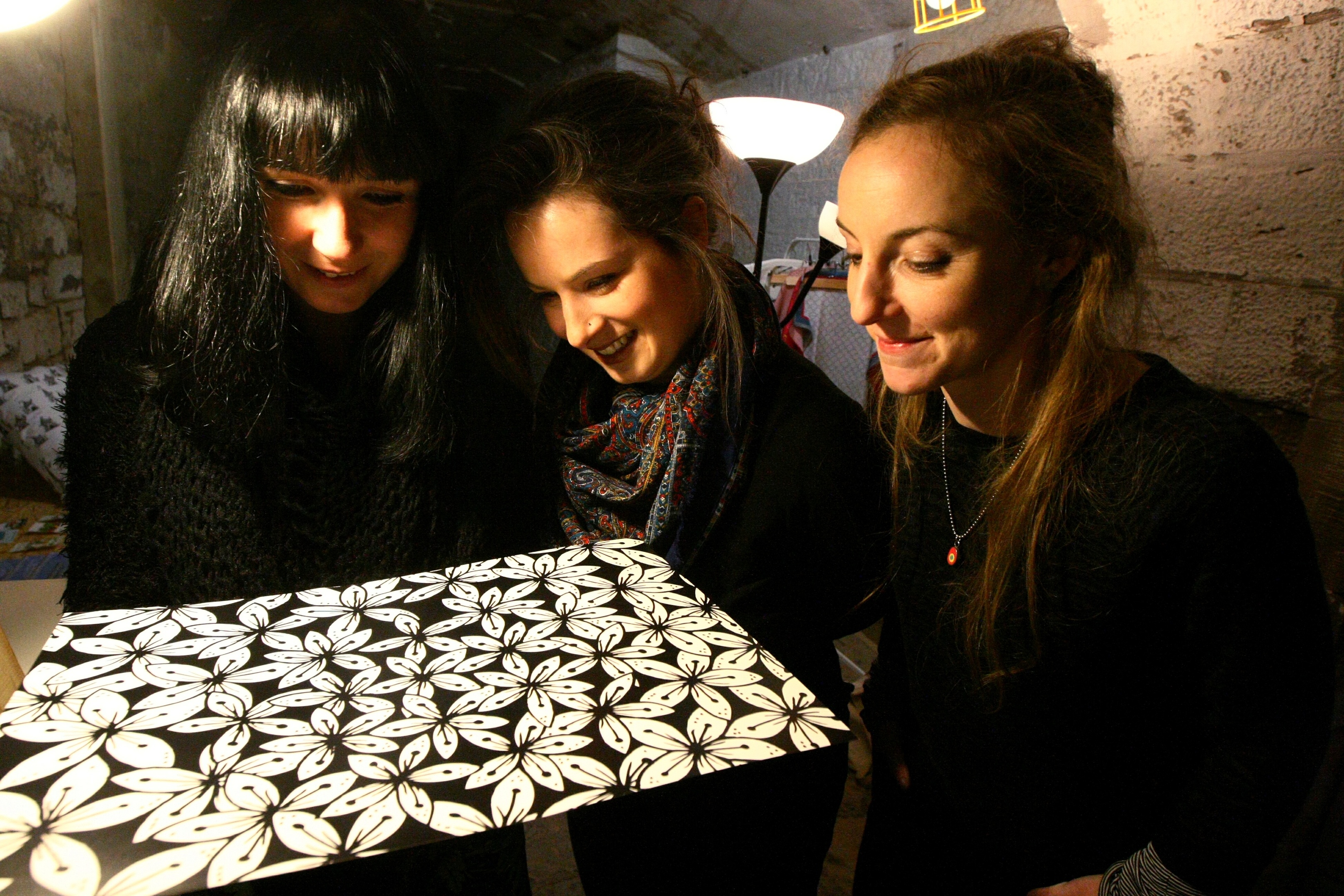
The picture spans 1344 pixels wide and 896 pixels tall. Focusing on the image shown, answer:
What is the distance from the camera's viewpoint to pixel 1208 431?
2.56 ft

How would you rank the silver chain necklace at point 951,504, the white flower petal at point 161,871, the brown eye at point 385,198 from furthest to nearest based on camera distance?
the brown eye at point 385,198 → the silver chain necklace at point 951,504 → the white flower petal at point 161,871

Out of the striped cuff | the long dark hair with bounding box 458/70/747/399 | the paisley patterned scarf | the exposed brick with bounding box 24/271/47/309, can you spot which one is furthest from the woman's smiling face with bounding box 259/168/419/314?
the striped cuff

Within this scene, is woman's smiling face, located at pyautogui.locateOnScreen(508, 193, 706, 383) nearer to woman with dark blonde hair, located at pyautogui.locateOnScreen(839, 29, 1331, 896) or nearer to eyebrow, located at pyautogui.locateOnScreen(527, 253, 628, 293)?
eyebrow, located at pyautogui.locateOnScreen(527, 253, 628, 293)

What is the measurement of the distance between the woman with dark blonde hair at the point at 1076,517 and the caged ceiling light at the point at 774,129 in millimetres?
850

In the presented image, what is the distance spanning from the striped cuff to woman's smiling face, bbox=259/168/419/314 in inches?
47.3

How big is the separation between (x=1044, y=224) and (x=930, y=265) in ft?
0.45

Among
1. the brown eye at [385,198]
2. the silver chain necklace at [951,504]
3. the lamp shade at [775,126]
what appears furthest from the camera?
the lamp shade at [775,126]

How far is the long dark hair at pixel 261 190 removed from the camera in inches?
38.0

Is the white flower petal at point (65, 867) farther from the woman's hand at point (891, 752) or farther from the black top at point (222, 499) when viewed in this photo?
Result: the woman's hand at point (891, 752)

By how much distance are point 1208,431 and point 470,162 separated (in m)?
1.02

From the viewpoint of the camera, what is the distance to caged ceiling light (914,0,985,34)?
1.51 m

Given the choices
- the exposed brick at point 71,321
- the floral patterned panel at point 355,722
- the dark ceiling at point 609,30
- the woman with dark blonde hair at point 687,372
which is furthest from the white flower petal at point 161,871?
the dark ceiling at point 609,30

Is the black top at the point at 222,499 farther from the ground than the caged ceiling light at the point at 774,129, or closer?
closer

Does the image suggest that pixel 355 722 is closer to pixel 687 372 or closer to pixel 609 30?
pixel 687 372
